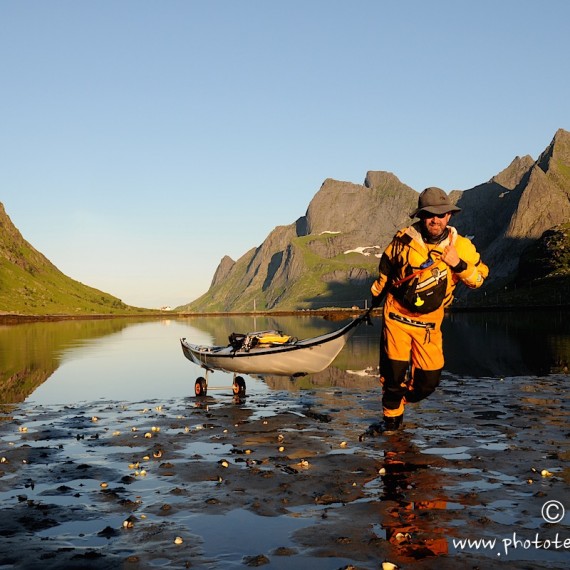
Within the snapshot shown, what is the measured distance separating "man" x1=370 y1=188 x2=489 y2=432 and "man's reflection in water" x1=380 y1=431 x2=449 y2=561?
1.57 m

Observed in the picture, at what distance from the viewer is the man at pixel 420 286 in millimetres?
12141

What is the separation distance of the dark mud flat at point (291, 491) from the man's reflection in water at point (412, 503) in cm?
3

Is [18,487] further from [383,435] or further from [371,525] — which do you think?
[383,435]

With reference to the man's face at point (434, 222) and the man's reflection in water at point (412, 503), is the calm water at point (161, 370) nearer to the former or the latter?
the man's reflection in water at point (412, 503)

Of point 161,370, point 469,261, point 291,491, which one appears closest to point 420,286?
point 469,261

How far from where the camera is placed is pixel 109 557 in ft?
24.3

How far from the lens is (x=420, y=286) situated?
40.4ft

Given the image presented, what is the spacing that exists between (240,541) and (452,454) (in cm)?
589

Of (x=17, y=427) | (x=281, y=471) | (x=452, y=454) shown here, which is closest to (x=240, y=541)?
(x=281, y=471)

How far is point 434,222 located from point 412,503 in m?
5.17

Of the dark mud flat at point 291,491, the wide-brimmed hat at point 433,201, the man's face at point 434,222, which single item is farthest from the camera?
the man's face at point 434,222

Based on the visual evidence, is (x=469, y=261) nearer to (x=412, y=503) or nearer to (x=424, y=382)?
(x=424, y=382)

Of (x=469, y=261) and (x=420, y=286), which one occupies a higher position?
(x=469, y=261)

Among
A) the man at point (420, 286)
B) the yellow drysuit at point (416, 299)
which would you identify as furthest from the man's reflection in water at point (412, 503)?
the man at point (420, 286)
